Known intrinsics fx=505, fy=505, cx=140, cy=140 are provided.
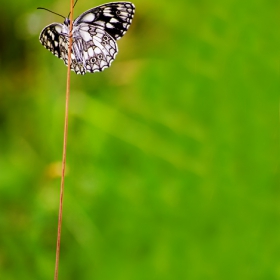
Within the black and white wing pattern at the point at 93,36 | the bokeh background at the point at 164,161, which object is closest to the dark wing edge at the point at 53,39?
the black and white wing pattern at the point at 93,36

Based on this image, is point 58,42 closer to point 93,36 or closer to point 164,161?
point 93,36

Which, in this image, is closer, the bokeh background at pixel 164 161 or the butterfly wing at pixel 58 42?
the butterfly wing at pixel 58 42

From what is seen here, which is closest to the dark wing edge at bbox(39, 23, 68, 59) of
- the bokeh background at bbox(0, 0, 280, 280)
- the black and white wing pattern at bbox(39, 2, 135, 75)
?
the black and white wing pattern at bbox(39, 2, 135, 75)

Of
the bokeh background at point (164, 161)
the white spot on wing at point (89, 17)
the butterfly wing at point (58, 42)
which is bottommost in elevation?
the butterfly wing at point (58, 42)

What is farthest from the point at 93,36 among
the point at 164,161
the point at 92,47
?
the point at 164,161

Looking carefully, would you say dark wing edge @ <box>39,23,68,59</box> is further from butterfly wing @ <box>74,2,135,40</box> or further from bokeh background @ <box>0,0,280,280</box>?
bokeh background @ <box>0,0,280,280</box>

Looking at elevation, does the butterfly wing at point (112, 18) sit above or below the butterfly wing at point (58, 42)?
above

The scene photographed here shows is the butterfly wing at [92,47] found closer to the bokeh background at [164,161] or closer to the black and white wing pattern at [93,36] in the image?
the black and white wing pattern at [93,36]
